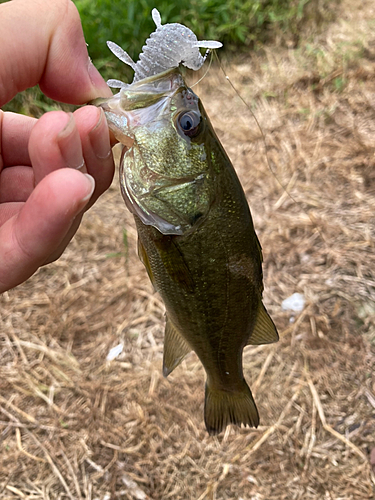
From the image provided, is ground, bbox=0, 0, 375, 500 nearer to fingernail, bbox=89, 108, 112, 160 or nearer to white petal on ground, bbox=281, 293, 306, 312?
white petal on ground, bbox=281, 293, 306, 312

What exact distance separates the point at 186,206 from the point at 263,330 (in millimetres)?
604

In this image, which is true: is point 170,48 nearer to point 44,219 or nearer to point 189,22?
point 44,219

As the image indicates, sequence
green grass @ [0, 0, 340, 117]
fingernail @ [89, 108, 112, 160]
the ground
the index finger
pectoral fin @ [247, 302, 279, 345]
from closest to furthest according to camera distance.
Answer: fingernail @ [89, 108, 112, 160] → the index finger → pectoral fin @ [247, 302, 279, 345] → the ground → green grass @ [0, 0, 340, 117]

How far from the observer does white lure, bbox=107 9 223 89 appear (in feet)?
4.02

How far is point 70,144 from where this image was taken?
1132mm

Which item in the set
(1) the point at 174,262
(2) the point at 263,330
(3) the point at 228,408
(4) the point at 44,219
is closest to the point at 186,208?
(1) the point at 174,262

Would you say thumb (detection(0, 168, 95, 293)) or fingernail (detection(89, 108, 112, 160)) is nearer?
thumb (detection(0, 168, 95, 293))

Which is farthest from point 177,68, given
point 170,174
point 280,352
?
point 280,352

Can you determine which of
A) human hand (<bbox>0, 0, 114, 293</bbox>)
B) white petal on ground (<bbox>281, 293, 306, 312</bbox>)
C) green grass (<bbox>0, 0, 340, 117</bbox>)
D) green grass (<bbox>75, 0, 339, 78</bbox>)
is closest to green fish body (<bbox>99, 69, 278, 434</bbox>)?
human hand (<bbox>0, 0, 114, 293</bbox>)

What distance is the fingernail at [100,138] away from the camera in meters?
1.21

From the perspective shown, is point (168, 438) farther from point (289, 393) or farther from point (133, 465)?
Answer: point (289, 393)

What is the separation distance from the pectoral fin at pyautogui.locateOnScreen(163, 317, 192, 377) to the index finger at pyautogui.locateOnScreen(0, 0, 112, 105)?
0.96 meters

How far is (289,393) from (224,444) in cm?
50

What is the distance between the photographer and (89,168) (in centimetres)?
142
